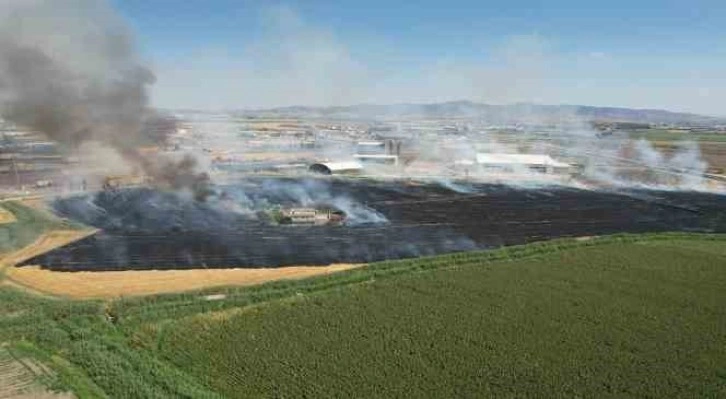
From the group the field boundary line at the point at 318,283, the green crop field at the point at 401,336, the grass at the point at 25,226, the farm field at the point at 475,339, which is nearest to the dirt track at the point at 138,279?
the field boundary line at the point at 318,283

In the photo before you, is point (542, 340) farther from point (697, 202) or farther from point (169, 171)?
point (697, 202)

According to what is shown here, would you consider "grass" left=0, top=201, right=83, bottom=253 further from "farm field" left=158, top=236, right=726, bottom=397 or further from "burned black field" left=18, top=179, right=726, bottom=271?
"farm field" left=158, top=236, right=726, bottom=397

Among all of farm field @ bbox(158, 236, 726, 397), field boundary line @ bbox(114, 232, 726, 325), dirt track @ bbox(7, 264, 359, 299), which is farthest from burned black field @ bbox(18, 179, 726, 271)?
farm field @ bbox(158, 236, 726, 397)

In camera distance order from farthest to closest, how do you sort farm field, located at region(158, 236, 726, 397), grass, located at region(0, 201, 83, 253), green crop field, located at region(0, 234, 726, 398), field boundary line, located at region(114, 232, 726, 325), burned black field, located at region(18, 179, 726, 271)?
grass, located at region(0, 201, 83, 253), burned black field, located at region(18, 179, 726, 271), field boundary line, located at region(114, 232, 726, 325), farm field, located at region(158, 236, 726, 397), green crop field, located at region(0, 234, 726, 398)

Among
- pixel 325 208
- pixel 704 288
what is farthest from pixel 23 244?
pixel 704 288

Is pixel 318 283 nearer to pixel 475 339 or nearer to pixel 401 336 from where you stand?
pixel 401 336

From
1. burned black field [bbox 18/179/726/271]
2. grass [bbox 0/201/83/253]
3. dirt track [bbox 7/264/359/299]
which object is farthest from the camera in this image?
grass [bbox 0/201/83/253]
